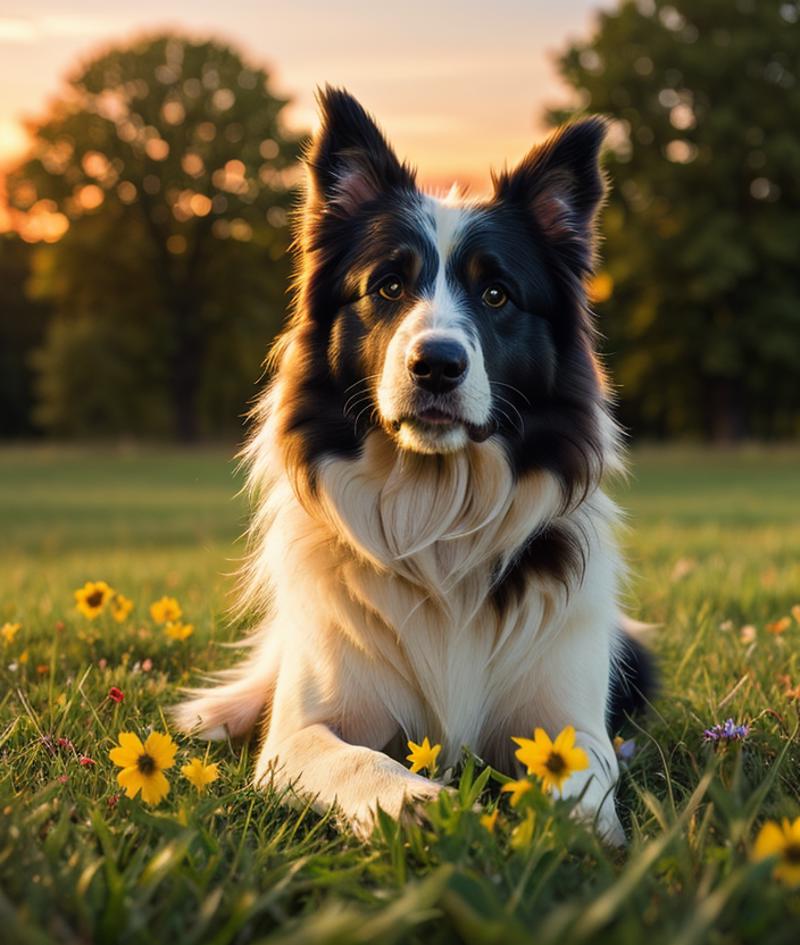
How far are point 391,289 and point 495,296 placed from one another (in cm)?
36

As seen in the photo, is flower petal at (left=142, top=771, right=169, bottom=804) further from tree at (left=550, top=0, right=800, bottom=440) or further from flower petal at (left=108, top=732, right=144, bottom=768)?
tree at (left=550, top=0, right=800, bottom=440)

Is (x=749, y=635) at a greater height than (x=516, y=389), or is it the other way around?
(x=516, y=389)

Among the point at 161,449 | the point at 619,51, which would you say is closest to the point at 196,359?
the point at 161,449

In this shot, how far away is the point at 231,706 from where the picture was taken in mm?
3822

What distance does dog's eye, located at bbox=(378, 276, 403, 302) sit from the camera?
3.70 m

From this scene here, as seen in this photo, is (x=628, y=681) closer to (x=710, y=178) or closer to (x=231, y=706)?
(x=231, y=706)

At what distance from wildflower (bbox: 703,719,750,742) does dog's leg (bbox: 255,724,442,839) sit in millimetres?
1029

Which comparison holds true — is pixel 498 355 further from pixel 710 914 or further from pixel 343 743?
pixel 710 914

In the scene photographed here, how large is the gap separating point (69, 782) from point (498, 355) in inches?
74.3

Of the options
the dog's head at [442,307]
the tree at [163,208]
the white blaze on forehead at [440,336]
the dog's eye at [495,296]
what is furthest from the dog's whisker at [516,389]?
the tree at [163,208]

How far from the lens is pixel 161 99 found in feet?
125

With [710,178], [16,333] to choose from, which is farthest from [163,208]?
[710,178]

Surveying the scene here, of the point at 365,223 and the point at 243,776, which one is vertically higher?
the point at 365,223

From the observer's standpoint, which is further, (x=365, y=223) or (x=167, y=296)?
(x=167, y=296)
